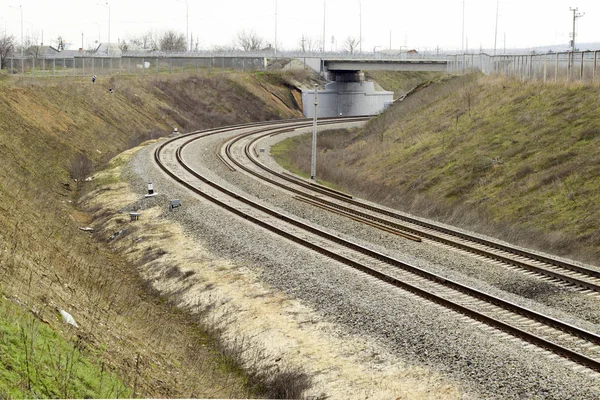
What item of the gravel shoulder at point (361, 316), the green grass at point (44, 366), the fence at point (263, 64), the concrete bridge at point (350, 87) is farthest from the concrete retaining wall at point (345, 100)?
the green grass at point (44, 366)

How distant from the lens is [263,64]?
310 feet

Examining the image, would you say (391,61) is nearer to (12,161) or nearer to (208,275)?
(12,161)

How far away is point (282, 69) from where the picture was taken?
312ft

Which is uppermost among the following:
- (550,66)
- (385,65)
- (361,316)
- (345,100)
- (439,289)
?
(385,65)

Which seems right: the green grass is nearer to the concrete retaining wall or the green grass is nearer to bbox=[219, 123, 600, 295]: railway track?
bbox=[219, 123, 600, 295]: railway track

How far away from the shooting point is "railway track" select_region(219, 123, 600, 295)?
1905cm

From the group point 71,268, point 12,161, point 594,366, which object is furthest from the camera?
point 12,161

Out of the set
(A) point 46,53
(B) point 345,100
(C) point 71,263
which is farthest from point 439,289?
(A) point 46,53

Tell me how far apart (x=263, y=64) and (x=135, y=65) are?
1604cm

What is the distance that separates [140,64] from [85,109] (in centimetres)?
3685

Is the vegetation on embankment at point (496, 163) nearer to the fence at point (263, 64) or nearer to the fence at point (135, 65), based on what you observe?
the fence at point (263, 64)

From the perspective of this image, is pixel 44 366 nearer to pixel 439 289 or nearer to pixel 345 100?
pixel 439 289

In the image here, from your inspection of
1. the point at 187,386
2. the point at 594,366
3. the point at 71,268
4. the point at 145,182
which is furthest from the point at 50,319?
the point at 145,182

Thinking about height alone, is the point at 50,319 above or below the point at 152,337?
above
